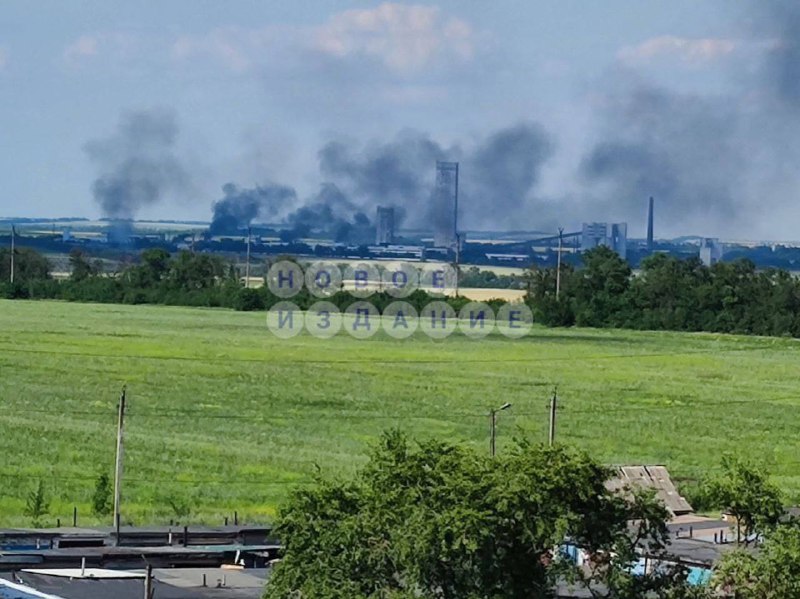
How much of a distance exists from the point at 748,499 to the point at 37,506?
15239 millimetres

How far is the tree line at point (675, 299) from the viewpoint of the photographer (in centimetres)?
9344

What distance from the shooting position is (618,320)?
3802 inches

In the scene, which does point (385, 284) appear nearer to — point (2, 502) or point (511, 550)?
point (2, 502)

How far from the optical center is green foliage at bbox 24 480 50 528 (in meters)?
32.6

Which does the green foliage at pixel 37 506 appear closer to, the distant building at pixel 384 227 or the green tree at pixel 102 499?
the green tree at pixel 102 499

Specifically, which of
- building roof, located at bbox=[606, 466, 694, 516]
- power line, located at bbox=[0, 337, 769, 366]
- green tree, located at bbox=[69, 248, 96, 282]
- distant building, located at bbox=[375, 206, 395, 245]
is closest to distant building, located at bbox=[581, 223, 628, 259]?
distant building, located at bbox=[375, 206, 395, 245]

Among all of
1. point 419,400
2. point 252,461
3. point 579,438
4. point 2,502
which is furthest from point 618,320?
point 2,502

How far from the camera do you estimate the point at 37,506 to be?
3322cm

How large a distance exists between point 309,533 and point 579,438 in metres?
30.1

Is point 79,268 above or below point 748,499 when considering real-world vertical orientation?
above

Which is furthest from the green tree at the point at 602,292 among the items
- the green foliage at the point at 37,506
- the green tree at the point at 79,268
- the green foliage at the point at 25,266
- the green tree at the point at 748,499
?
the green tree at the point at 748,499

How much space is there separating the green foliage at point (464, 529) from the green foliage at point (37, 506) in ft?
40.9

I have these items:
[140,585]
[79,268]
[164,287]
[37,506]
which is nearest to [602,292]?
[164,287]

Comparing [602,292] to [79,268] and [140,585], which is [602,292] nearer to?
[79,268]
